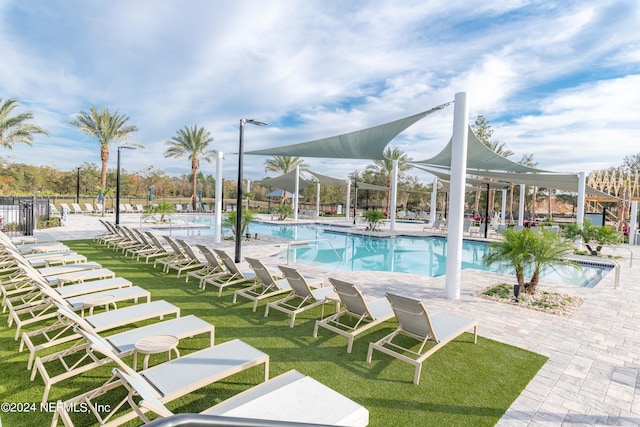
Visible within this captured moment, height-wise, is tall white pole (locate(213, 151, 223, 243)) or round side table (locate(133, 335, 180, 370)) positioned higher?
tall white pole (locate(213, 151, 223, 243))

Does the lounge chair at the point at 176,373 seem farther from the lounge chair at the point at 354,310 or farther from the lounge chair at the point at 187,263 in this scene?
the lounge chair at the point at 187,263

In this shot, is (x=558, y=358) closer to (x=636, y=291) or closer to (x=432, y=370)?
(x=432, y=370)

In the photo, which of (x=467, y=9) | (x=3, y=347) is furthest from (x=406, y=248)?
(x=3, y=347)

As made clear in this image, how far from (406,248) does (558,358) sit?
11515mm

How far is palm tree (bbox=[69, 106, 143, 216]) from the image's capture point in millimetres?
26969

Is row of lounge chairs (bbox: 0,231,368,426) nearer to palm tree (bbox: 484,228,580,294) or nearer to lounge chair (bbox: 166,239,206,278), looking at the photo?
lounge chair (bbox: 166,239,206,278)

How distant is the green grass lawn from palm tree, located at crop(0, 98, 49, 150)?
23573mm

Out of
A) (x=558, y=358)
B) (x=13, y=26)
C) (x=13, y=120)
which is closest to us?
(x=558, y=358)

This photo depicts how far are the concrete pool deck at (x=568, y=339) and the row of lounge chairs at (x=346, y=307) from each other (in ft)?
1.50

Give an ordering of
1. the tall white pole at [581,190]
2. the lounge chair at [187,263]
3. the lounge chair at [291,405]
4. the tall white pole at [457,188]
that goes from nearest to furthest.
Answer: the lounge chair at [291,405] → the tall white pole at [457,188] → the lounge chair at [187,263] → the tall white pole at [581,190]

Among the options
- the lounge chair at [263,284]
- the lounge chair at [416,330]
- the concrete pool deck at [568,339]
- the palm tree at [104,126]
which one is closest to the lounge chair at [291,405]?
the lounge chair at [416,330]

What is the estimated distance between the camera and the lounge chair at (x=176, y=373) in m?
2.76

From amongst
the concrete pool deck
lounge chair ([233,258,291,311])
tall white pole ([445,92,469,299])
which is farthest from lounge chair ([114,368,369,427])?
tall white pole ([445,92,469,299])

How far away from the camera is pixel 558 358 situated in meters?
4.39
